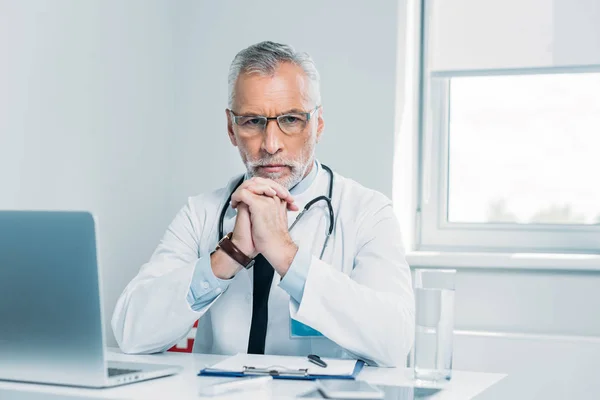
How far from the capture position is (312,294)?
1550 millimetres

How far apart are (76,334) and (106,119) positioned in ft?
4.82

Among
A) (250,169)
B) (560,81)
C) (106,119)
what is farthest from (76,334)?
(560,81)

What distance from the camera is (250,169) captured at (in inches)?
76.2

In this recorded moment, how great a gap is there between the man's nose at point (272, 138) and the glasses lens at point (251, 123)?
0.07ft

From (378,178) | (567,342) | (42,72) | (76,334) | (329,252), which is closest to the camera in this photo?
(76,334)

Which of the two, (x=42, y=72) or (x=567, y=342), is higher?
(x=42, y=72)

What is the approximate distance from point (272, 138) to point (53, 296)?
85 centimetres

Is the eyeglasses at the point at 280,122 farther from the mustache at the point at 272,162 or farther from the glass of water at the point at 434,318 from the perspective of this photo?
the glass of water at the point at 434,318

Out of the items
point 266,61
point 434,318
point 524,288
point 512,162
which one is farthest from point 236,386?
point 512,162

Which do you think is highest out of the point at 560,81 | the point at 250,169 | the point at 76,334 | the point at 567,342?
the point at 560,81

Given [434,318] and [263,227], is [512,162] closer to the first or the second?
[263,227]

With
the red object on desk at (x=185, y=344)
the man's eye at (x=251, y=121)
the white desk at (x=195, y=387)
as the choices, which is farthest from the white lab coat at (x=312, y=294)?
the red object on desk at (x=185, y=344)

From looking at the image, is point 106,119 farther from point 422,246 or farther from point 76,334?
point 76,334

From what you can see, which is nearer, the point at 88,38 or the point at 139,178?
the point at 88,38
